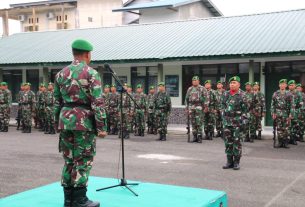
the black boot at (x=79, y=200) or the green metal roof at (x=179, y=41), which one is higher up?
the green metal roof at (x=179, y=41)

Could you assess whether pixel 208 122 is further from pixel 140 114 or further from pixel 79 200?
pixel 79 200

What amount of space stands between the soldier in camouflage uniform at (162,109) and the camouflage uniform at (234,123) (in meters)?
5.48

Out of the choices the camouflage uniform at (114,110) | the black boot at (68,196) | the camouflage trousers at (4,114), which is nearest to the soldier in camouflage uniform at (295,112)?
the camouflage uniform at (114,110)

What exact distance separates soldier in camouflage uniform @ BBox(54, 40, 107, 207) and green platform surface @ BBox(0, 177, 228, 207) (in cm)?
38

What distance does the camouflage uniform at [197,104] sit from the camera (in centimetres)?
1315

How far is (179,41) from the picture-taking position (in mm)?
19062

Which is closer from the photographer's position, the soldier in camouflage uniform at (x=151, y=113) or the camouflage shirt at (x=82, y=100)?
the camouflage shirt at (x=82, y=100)

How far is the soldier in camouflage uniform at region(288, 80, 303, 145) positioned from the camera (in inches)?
484

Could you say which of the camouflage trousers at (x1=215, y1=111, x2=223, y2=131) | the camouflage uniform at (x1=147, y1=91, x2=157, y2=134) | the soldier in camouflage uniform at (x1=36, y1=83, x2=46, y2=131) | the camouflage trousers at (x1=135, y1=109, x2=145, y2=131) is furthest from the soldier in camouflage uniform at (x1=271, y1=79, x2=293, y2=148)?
the soldier in camouflage uniform at (x1=36, y1=83, x2=46, y2=131)

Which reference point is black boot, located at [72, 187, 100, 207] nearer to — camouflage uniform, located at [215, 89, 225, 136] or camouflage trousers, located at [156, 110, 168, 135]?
camouflage trousers, located at [156, 110, 168, 135]

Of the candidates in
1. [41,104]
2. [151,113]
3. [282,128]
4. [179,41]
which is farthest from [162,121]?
[179,41]

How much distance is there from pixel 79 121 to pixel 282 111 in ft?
27.9

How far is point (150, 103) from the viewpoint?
15484mm

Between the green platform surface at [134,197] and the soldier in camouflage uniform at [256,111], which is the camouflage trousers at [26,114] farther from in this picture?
the green platform surface at [134,197]
